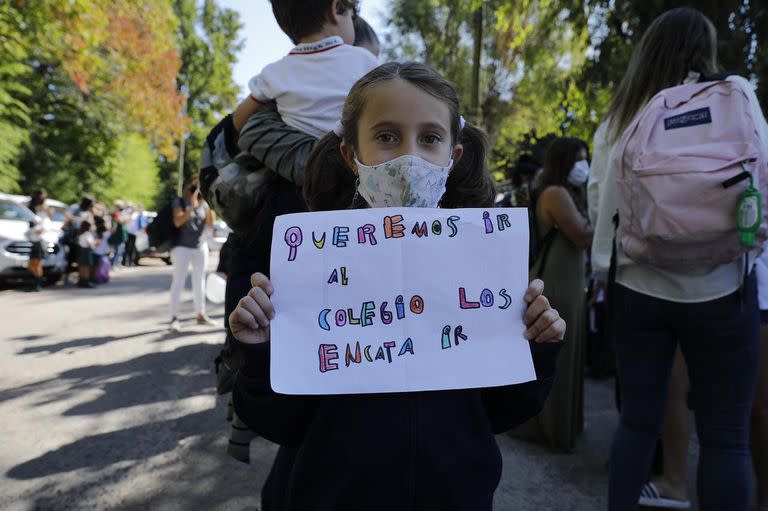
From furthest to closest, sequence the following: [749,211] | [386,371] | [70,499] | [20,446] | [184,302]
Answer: [184,302], [20,446], [70,499], [749,211], [386,371]

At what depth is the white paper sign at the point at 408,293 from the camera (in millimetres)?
1134

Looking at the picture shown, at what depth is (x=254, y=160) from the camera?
6.00ft

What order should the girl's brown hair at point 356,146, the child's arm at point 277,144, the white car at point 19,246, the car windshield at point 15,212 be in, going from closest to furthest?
1. the girl's brown hair at point 356,146
2. the child's arm at point 277,144
3. the white car at point 19,246
4. the car windshield at point 15,212

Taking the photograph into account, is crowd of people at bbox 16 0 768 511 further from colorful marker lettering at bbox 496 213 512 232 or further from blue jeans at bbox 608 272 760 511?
colorful marker lettering at bbox 496 213 512 232

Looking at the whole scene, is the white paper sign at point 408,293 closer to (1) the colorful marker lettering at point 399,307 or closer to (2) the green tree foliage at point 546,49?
(1) the colorful marker lettering at point 399,307

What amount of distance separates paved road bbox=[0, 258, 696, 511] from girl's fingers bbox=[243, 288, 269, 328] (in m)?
0.53

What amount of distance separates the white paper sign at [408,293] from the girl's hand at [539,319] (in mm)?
18

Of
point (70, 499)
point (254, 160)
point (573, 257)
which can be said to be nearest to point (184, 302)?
point (70, 499)

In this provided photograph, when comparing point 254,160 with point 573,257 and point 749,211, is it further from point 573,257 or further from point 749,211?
point 573,257

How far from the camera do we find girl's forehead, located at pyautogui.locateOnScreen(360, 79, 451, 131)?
1.26 m

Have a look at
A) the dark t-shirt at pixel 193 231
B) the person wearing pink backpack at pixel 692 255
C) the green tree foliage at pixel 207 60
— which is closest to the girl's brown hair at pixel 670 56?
the person wearing pink backpack at pixel 692 255

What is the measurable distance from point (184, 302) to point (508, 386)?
8.46 metres

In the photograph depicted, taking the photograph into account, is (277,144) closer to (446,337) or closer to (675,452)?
(446,337)

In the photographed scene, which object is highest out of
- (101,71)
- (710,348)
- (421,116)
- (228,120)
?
(101,71)
